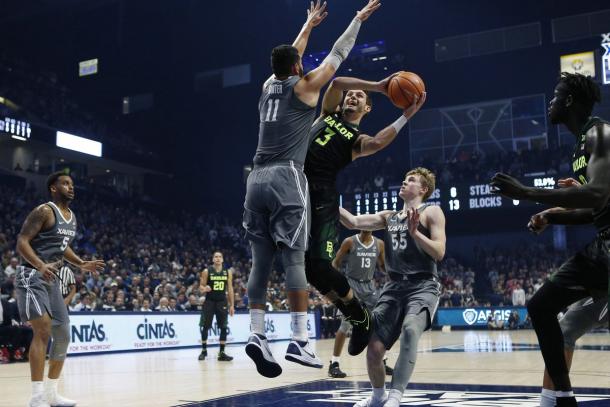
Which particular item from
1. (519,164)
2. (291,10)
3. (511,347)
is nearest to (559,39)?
(519,164)

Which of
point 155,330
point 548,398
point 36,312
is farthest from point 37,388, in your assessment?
point 155,330

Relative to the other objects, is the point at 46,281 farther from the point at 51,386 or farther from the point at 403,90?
the point at 403,90

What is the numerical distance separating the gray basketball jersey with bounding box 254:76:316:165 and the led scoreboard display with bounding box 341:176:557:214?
21.0 m

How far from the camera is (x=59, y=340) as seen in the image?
23.6 ft

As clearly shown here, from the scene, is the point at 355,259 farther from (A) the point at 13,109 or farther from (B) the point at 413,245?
(A) the point at 13,109

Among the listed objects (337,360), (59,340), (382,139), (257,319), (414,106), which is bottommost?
(337,360)

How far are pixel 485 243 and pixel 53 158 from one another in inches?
850

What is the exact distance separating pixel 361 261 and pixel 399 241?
15.1ft

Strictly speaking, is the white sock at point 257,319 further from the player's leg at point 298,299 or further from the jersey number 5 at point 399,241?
the jersey number 5 at point 399,241

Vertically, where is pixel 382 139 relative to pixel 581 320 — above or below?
above

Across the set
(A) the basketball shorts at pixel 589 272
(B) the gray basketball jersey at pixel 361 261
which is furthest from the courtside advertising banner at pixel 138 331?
(A) the basketball shorts at pixel 589 272

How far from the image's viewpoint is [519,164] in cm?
2830

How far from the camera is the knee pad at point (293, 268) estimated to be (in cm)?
500

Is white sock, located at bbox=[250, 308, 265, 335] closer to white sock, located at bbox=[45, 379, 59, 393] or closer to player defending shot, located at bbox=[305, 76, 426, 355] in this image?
player defending shot, located at bbox=[305, 76, 426, 355]
